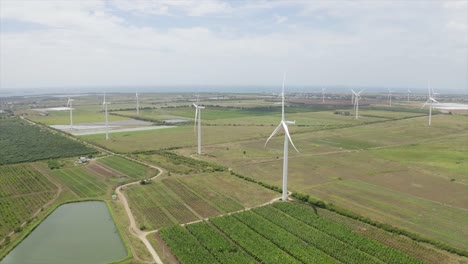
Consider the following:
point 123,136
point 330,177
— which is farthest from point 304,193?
point 123,136

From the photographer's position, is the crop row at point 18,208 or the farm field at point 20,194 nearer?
the crop row at point 18,208

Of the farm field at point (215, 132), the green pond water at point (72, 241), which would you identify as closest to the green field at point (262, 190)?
the farm field at point (215, 132)

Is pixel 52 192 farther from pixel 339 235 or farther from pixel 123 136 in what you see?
pixel 123 136

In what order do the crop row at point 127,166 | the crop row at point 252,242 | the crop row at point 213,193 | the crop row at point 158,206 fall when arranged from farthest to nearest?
1. the crop row at point 127,166
2. the crop row at point 213,193
3. the crop row at point 158,206
4. the crop row at point 252,242

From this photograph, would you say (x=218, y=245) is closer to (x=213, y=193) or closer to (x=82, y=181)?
(x=213, y=193)

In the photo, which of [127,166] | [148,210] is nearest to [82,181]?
[127,166]

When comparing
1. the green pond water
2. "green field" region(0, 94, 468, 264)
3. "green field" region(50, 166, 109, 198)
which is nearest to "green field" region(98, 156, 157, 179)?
"green field" region(0, 94, 468, 264)

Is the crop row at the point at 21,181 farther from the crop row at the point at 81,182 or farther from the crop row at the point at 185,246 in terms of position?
the crop row at the point at 185,246
